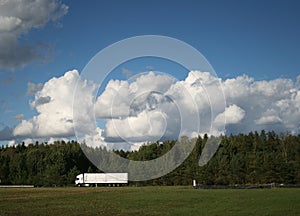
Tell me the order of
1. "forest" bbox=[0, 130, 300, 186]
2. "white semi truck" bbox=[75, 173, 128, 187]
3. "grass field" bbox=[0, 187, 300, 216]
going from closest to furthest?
"grass field" bbox=[0, 187, 300, 216] → "forest" bbox=[0, 130, 300, 186] → "white semi truck" bbox=[75, 173, 128, 187]

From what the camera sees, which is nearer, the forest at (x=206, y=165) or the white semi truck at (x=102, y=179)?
the forest at (x=206, y=165)

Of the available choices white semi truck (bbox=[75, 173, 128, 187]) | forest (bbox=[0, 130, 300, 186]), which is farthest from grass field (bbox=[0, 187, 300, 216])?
white semi truck (bbox=[75, 173, 128, 187])

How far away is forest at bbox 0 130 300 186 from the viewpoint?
3233 inches

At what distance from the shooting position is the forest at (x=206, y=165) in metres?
82.1

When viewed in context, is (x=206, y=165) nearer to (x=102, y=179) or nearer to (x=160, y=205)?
(x=102, y=179)

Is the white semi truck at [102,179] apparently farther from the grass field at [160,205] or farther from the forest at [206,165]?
the grass field at [160,205]

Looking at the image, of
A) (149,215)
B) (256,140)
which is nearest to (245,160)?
(256,140)

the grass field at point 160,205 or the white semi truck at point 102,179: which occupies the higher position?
the white semi truck at point 102,179

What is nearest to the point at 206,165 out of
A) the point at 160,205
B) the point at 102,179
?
the point at 102,179

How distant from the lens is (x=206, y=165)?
303 feet

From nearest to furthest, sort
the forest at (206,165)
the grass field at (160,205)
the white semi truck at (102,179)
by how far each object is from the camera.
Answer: the grass field at (160,205) < the forest at (206,165) < the white semi truck at (102,179)

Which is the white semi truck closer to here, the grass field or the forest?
the forest

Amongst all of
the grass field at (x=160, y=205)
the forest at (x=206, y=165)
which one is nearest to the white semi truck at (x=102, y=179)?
the forest at (x=206, y=165)

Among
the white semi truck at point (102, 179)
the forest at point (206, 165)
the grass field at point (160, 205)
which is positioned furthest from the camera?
the white semi truck at point (102, 179)
